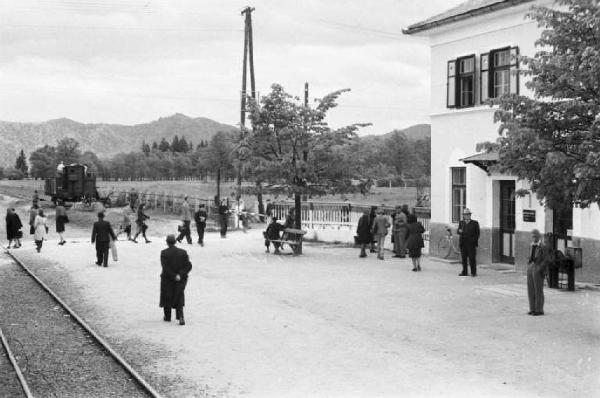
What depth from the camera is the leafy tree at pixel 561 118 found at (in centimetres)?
1076

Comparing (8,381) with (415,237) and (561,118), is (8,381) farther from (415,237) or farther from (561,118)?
(415,237)

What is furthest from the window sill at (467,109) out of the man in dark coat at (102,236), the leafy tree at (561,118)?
the man in dark coat at (102,236)

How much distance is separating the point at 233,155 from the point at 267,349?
14.4 metres

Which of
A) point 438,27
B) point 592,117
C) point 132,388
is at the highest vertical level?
point 438,27

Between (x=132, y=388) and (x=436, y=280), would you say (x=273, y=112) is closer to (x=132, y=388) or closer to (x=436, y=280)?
(x=436, y=280)

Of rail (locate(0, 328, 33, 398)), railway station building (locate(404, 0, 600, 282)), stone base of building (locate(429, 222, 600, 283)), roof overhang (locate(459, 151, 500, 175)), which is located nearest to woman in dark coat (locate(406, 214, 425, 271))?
roof overhang (locate(459, 151, 500, 175))

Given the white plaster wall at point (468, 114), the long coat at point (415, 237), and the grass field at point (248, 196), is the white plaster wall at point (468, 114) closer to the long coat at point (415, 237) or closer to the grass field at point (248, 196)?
the long coat at point (415, 237)

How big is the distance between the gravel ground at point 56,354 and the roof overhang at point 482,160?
10926 millimetres

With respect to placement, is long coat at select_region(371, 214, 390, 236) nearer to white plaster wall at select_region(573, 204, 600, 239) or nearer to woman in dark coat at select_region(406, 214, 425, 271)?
woman in dark coat at select_region(406, 214, 425, 271)

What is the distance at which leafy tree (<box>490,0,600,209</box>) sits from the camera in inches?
424

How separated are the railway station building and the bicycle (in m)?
0.19

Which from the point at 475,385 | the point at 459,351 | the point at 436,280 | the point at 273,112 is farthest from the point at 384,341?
the point at 273,112

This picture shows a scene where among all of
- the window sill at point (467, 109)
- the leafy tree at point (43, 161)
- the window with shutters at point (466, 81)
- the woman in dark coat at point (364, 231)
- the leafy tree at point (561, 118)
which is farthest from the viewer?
the leafy tree at point (43, 161)

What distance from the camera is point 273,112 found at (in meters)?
22.9
